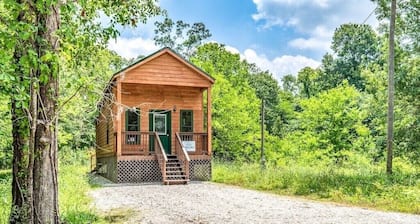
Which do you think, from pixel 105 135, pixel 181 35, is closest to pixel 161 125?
pixel 105 135

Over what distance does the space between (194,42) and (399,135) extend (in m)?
26.8

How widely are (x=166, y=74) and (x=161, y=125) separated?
8.55 feet

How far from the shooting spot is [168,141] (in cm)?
1856

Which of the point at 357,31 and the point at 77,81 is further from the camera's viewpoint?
the point at 357,31

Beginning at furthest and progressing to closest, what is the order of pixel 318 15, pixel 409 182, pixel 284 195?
pixel 318 15 < pixel 284 195 < pixel 409 182

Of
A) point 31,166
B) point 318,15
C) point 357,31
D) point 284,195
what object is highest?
point 357,31

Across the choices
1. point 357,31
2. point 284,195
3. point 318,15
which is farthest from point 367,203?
point 357,31

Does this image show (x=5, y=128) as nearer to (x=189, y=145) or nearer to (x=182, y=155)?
(x=182, y=155)

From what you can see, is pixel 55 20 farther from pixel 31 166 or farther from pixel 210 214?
pixel 210 214

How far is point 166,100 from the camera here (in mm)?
18453

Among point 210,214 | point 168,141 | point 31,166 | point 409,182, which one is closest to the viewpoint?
point 31,166

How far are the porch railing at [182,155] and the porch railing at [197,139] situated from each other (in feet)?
0.94

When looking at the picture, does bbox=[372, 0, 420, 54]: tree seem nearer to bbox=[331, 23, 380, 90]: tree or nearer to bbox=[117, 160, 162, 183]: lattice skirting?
bbox=[117, 160, 162, 183]: lattice skirting

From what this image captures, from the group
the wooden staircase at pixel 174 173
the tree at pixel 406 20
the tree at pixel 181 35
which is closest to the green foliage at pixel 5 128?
the wooden staircase at pixel 174 173
